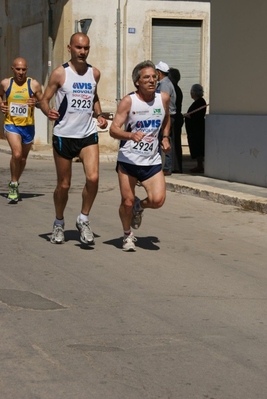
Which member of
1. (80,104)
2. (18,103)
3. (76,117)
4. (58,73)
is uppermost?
(58,73)

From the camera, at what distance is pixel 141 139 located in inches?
347

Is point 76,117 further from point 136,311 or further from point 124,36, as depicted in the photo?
point 124,36

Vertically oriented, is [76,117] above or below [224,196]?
above

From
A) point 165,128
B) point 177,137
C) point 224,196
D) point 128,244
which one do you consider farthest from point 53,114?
point 177,137

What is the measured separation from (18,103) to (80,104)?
13.7ft

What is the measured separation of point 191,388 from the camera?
16.5 feet

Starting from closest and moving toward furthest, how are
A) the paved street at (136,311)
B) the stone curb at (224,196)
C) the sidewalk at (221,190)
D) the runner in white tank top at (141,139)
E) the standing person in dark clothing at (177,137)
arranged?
1. the paved street at (136,311)
2. the runner in white tank top at (141,139)
3. the stone curb at (224,196)
4. the sidewalk at (221,190)
5. the standing person in dark clothing at (177,137)

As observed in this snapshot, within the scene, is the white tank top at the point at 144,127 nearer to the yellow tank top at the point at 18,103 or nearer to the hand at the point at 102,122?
the hand at the point at 102,122

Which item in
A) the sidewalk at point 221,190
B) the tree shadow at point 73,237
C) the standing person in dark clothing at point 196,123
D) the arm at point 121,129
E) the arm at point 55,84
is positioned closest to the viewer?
the arm at point 121,129

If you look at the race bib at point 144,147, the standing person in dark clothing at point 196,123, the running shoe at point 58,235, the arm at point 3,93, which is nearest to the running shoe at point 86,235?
the running shoe at point 58,235

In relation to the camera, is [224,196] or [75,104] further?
[224,196]

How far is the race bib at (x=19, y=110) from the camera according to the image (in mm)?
13297

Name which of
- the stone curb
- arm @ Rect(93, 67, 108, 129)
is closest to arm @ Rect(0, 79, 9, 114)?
the stone curb

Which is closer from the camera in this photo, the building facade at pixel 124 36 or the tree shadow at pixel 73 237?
the tree shadow at pixel 73 237
